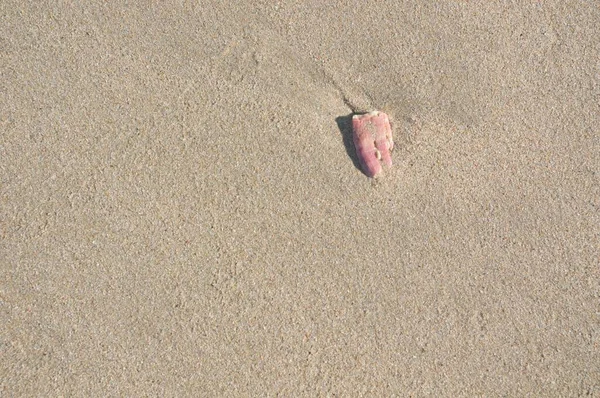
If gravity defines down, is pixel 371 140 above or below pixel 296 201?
above

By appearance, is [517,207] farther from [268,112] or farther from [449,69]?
[268,112]

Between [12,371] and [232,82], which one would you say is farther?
[232,82]

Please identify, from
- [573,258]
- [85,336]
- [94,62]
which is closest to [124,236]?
[85,336]
